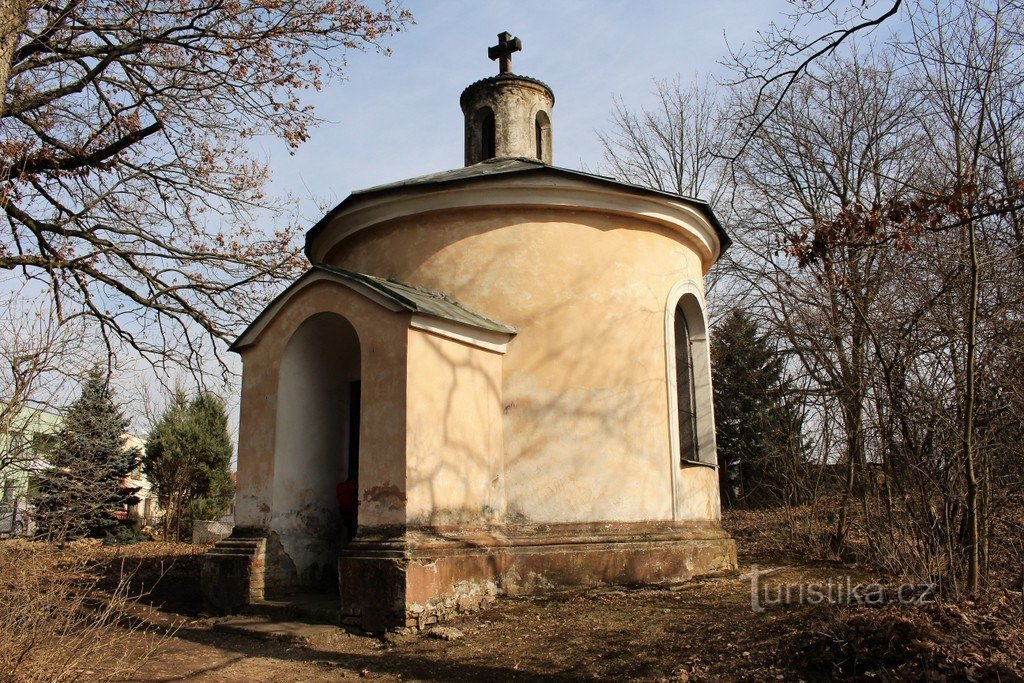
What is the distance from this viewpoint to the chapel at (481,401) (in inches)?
333

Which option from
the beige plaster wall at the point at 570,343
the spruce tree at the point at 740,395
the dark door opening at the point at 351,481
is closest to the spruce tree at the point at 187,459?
the dark door opening at the point at 351,481

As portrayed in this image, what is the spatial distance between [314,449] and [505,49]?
7.81 metres

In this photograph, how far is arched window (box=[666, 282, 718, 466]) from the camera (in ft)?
36.4

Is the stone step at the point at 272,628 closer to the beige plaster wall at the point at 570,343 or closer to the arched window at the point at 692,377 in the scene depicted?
the beige plaster wall at the point at 570,343

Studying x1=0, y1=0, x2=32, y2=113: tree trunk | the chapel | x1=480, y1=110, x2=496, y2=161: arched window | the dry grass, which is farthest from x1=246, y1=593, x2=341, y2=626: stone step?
x1=480, y1=110, x2=496, y2=161: arched window

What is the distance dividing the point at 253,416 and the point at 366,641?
3511 millimetres

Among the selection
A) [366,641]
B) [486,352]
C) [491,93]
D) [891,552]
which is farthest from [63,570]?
[491,93]

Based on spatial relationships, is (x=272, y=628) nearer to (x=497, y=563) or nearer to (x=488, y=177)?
(x=497, y=563)

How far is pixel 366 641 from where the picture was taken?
294 inches

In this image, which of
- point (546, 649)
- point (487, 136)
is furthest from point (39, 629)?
point (487, 136)

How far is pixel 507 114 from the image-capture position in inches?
519

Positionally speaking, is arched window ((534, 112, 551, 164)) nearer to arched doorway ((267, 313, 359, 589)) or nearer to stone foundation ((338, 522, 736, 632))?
arched doorway ((267, 313, 359, 589))

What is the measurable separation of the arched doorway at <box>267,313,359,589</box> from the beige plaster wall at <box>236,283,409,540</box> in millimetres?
92

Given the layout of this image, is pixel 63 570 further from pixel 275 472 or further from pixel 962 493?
pixel 962 493
